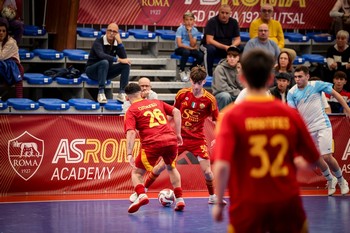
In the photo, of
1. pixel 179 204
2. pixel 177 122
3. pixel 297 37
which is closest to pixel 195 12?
pixel 297 37

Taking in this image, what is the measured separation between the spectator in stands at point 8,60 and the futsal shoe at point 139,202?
17.1ft

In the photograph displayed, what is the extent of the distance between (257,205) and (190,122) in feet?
21.8

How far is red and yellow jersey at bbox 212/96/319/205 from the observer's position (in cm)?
563

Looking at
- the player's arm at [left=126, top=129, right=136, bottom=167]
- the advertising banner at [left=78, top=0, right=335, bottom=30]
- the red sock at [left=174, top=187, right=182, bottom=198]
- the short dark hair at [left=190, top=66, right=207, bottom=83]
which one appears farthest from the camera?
the advertising banner at [left=78, top=0, right=335, bottom=30]

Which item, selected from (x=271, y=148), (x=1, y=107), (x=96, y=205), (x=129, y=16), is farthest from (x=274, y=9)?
(x=271, y=148)

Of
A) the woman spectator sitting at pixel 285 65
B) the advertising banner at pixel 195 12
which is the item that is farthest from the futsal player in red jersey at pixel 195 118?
the advertising banner at pixel 195 12

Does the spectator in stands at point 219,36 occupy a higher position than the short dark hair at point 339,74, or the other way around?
the spectator in stands at point 219,36

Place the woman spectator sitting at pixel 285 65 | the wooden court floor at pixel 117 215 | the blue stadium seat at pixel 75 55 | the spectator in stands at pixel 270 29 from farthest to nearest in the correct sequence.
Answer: the spectator in stands at pixel 270 29
the blue stadium seat at pixel 75 55
the woman spectator sitting at pixel 285 65
the wooden court floor at pixel 117 215

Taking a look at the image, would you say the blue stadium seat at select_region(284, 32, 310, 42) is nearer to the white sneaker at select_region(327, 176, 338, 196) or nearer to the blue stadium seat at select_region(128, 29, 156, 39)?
the blue stadium seat at select_region(128, 29, 156, 39)

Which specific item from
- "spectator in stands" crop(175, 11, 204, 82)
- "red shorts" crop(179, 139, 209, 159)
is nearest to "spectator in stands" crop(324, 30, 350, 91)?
"spectator in stands" crop(175, 11, 204, 82)

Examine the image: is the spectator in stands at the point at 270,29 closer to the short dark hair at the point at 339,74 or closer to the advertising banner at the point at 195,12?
the advertising banner at the point at 195,12

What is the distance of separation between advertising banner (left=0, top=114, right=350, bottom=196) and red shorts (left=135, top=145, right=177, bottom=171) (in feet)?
8.29

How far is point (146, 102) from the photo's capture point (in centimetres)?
1101

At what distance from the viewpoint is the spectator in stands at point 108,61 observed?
15.5 metres
